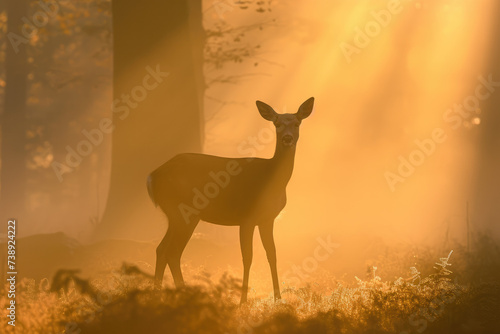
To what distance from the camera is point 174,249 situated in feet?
30.1

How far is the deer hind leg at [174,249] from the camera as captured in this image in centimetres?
914

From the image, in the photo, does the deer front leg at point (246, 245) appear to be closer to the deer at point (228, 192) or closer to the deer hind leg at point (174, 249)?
the deer at point (228, 192)

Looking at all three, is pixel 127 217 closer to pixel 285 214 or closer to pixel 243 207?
pixel 243 207

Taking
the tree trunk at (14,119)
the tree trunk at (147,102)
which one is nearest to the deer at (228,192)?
the tree trunk at (147,102)

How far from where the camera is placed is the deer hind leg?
9141 mm

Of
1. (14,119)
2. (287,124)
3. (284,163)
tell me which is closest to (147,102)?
(284,163)

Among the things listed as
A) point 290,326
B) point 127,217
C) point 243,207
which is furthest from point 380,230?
point 290,326

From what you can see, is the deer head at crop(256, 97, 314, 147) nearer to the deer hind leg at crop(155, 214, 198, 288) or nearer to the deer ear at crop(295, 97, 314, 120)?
the deer ear at crop(295, 97, 314, 120)

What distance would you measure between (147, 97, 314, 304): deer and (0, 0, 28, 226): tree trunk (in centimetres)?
1168

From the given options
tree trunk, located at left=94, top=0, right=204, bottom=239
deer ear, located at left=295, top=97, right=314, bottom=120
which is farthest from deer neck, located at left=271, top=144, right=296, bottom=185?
tree trunk, located at left=94, top=0, right=204, bottom=239

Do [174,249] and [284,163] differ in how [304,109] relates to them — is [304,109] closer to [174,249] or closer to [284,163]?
[284,163]

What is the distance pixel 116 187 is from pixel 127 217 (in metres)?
0.61

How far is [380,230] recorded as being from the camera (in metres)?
15.5

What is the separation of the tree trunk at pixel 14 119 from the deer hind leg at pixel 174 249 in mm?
12022
